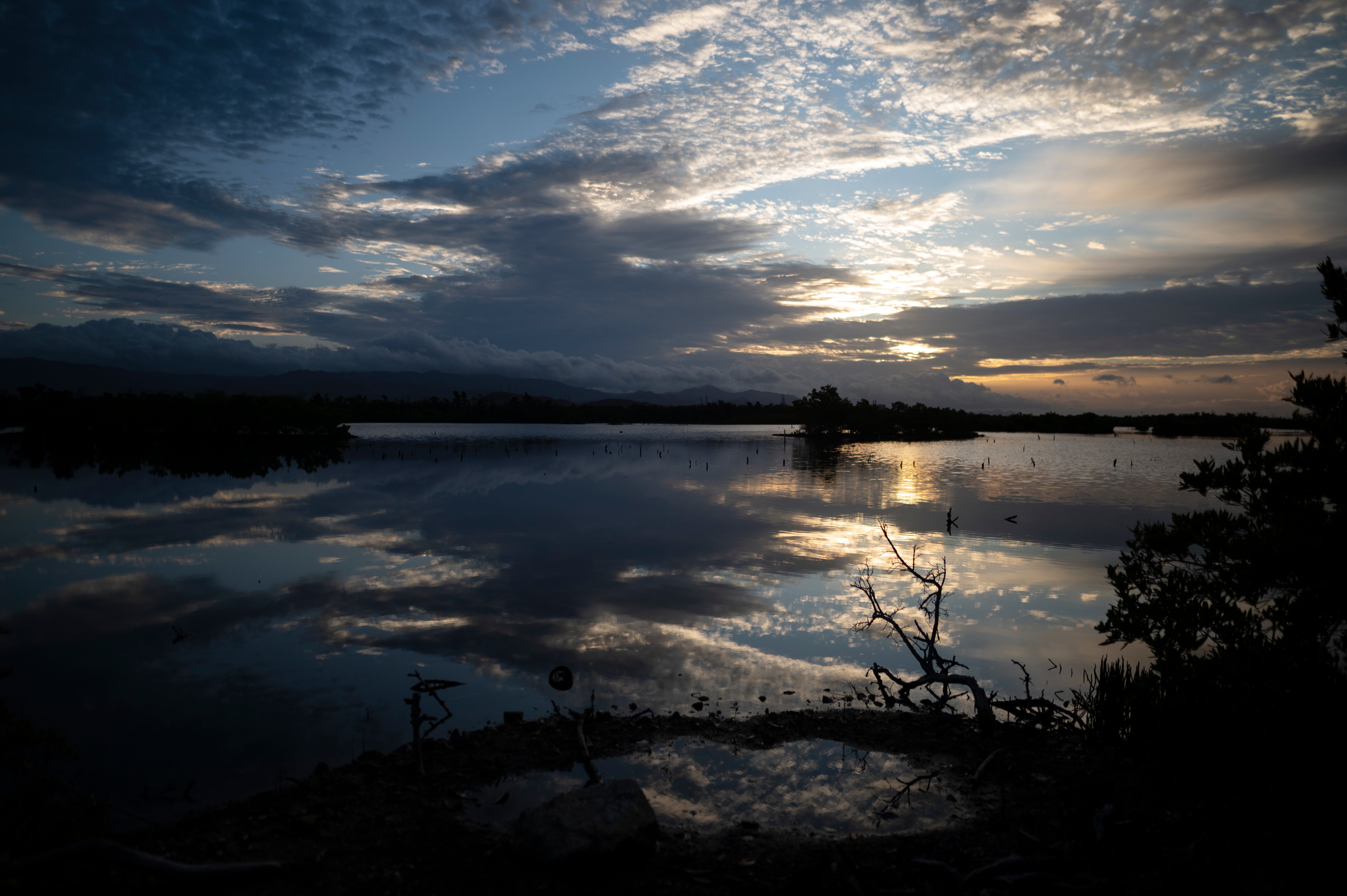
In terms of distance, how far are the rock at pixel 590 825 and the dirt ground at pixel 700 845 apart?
5.6 inches

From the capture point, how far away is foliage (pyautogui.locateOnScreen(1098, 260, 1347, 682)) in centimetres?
752

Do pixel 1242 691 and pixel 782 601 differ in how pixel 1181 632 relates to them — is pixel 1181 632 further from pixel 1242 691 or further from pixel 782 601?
pixel 782 601

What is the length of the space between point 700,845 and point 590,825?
1271 millimetres

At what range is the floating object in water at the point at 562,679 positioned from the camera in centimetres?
1069

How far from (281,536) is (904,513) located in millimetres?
28648

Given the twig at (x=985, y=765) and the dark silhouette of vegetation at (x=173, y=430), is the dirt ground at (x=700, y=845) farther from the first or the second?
the dark silhouette of vegetation at (x=173, y=430)

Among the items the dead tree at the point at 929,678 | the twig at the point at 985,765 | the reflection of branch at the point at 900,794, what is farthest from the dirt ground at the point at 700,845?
the dead tree at the point at 929,678

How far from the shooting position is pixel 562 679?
10.8 meters

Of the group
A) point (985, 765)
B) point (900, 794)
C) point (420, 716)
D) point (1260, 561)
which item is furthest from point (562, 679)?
point (1260, 561)

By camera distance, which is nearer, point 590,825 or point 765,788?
point 590,825

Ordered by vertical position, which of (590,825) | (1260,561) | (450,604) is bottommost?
(450,604)

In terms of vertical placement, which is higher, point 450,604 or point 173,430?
point 173,430

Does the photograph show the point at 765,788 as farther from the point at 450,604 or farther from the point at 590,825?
the point at 450,604

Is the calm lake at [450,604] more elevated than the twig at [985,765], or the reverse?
the twig at [985,765]
